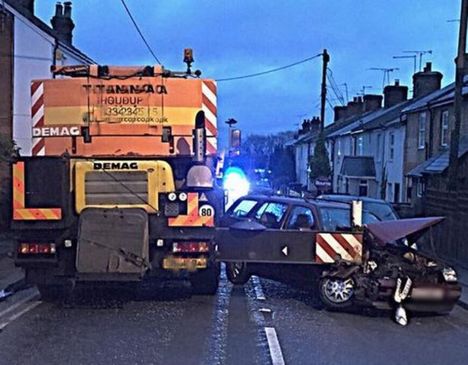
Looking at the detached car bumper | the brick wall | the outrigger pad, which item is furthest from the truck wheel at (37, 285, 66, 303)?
the brick wall

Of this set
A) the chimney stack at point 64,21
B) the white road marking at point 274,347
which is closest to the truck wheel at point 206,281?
the white road marking at point 274,347

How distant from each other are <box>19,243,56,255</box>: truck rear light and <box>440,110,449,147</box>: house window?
2120 centimetres

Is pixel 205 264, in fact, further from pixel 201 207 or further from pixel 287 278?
pixel 287 278

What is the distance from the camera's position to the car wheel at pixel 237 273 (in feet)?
39.8

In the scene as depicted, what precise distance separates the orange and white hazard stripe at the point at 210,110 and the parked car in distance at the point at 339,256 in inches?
52.5

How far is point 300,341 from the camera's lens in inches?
324

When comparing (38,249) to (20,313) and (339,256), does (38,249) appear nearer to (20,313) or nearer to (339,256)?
(20,313)

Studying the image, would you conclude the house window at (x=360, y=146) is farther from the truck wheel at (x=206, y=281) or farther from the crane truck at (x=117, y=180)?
the crane truck at (x=117, y=180)

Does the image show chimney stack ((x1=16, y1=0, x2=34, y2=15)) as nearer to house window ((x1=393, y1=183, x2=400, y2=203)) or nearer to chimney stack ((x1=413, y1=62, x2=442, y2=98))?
house window ((x1=393, y1=183, x2=400, y2=203))

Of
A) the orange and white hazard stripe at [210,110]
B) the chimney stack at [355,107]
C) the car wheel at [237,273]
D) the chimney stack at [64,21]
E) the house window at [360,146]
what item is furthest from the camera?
the chimney stack at [355,107]

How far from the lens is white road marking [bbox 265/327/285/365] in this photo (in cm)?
728

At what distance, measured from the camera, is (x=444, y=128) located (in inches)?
1112

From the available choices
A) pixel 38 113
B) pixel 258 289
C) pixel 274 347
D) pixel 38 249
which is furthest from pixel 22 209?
pixel 258 289

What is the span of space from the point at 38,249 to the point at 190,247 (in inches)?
78.7
